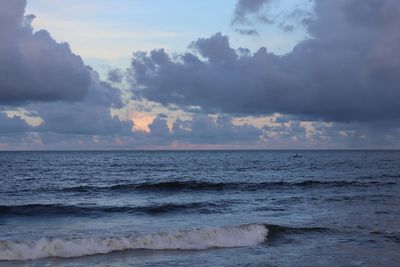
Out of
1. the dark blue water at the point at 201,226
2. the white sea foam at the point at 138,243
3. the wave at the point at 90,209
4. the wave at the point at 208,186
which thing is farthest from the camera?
the wave at the point at 208,186

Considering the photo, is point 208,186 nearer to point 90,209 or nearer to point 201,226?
point 90,209

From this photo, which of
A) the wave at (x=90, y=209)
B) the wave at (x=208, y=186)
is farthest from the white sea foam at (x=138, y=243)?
the wave at (x=208, y=186)

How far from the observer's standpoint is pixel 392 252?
19609mm

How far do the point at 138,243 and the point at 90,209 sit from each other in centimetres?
1293

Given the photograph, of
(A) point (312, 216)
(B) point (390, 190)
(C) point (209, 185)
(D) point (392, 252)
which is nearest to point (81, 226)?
(A) point (312, 216)

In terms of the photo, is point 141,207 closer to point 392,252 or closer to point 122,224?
point 122,224

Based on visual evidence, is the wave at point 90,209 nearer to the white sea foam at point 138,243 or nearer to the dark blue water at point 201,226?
the dark blue water at point 201,226

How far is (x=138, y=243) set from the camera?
69.5 ft

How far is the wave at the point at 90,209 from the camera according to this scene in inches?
1248

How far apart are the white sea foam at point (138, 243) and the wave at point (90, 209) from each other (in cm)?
963

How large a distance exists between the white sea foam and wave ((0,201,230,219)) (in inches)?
379

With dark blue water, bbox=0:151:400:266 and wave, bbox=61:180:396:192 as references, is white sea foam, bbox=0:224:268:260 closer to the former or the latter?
dark blue water, bbox=0:151:400:266

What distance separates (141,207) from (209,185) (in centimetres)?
1709

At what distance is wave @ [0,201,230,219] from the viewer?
31.7 m
